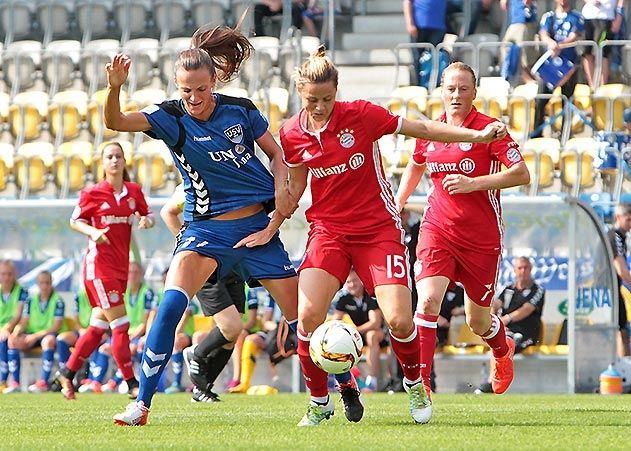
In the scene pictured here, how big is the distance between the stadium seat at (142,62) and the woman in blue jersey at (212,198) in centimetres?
1159

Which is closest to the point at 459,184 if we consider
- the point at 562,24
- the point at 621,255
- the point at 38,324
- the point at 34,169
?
the point at 621,255

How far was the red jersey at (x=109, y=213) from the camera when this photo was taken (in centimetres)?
1240

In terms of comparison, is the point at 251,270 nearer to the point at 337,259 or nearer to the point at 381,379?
the point at 337,259

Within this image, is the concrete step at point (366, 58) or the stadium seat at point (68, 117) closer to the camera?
the stadium seat at point (68, 117)

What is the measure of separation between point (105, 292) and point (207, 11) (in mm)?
9557

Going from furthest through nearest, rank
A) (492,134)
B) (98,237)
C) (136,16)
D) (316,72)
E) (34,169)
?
(136,16), (34,169), (98,237), (316,72), (492,134)

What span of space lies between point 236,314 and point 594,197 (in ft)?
19.8

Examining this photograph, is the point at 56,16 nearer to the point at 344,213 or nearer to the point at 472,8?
the point at 472,8

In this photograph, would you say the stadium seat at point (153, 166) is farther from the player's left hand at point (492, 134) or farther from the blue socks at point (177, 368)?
the player's left hand at point (492, 134)

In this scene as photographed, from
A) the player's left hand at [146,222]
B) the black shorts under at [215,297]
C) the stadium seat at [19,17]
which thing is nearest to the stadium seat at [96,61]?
the stadium seat at [19,17]

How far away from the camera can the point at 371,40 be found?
2048cm

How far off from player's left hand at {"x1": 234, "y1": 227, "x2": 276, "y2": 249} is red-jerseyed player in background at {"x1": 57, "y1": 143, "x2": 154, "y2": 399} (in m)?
4.15

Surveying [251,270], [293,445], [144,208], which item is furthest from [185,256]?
[144,208]

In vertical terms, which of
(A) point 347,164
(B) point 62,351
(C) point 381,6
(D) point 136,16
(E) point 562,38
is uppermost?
(C) point 381,6
